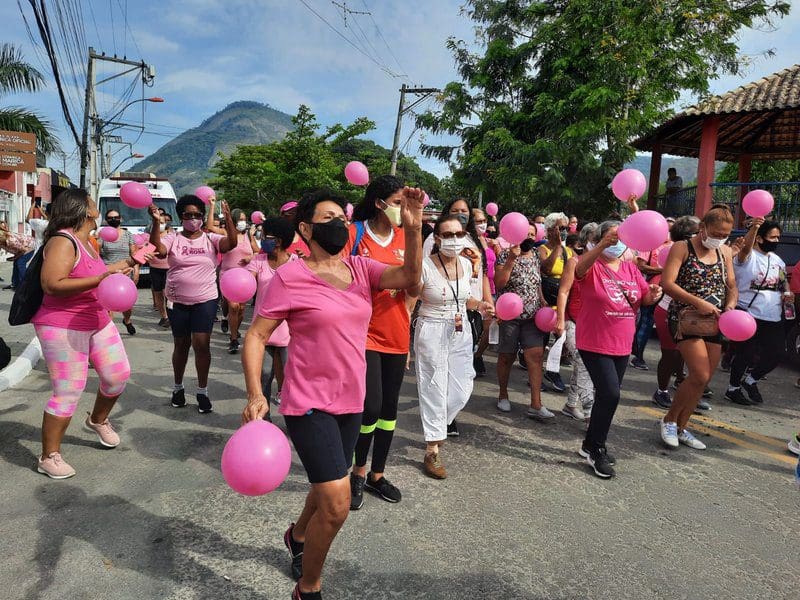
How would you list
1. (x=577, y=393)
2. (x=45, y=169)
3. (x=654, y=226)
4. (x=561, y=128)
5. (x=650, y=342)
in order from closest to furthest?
(x=654, y=226), (x=577, y=393), (x=650, y=342), (x=561, y=128), (x=45, y=169)

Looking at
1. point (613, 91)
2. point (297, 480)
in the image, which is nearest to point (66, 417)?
point (297, 480)

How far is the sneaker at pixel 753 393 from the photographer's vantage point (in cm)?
612

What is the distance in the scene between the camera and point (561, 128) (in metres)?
18.5

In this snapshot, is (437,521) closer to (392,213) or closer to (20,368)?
(392,213)

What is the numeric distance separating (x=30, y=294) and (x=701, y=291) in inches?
190

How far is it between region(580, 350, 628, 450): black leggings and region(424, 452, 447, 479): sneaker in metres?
1.14

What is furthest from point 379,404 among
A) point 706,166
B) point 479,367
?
point 706,166

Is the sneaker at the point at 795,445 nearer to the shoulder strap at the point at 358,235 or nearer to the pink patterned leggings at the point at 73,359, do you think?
the shoulder strap at the point at 358,235

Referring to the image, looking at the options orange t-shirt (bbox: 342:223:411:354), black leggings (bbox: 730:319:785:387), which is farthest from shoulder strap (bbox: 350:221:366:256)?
black leggings (bbox: 730:319:785:387)

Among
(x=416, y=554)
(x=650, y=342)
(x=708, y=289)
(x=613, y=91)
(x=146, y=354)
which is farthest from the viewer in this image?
(x=613, y=91)

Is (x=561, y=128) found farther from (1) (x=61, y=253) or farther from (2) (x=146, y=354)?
(1) (x=61, y=253)

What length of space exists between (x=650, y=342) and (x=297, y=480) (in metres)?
7.82

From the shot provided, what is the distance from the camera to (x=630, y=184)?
13.3 feet

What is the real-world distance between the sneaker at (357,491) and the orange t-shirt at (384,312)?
0.83m
